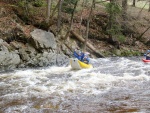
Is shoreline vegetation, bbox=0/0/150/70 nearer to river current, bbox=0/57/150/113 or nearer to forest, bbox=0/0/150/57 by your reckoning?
forest, bbox=0/0/150/57

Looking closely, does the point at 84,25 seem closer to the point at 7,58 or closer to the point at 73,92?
the point at 7,58

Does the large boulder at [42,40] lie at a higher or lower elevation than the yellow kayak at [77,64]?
higher

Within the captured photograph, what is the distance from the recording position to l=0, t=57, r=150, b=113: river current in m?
7.01

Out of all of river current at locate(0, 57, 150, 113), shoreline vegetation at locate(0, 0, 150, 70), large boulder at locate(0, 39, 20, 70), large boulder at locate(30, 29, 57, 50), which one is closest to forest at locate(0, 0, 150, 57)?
shoreline vegetation at locate(0, 0, 150, 70)

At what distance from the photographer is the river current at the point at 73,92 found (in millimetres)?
7008

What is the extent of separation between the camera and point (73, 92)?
888 centimetres

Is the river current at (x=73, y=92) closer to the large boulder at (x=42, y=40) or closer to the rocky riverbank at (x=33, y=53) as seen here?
the rocky riverbank at (x=33, y=53)

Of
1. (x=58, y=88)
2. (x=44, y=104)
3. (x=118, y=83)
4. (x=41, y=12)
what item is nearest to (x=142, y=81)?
(x=118, y=83)

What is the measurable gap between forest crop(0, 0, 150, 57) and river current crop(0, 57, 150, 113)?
540 cm

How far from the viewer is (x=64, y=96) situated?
8305 millimetres

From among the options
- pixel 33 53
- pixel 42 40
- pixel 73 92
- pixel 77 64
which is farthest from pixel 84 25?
pixel 73 92

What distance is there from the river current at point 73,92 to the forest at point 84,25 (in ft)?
17.7

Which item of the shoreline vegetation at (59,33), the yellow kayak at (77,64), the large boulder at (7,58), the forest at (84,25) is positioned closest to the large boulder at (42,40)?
the shoreline vegetation at (59,33)

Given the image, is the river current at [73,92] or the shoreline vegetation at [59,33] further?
the shoreline vegetation at [59,33]
